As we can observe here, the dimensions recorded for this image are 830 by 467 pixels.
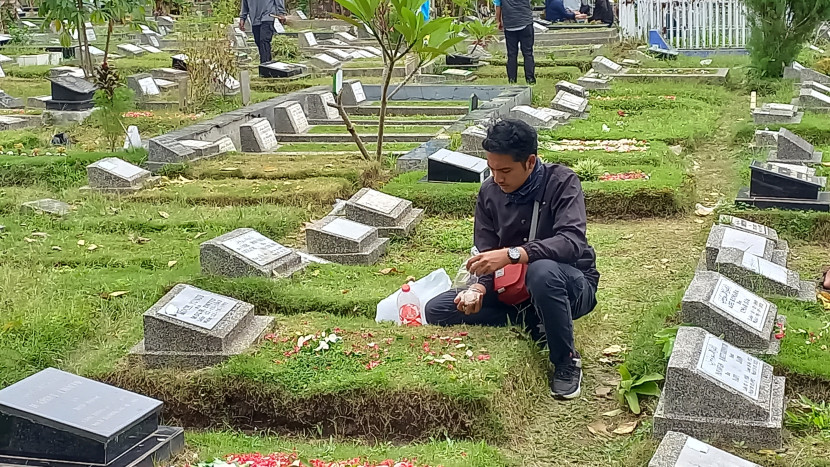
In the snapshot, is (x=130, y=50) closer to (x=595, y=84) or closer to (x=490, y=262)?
(x=595, y=84)

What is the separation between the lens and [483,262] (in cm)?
420

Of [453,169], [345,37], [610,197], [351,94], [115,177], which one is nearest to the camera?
[610,197]

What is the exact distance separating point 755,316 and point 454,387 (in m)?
1.44

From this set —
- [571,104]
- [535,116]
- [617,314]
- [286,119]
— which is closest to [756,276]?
[617,314]

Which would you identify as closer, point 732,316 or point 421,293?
point 732,316

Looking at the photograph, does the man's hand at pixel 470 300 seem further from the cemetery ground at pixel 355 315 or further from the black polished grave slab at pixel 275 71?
the black polished grave slab at pixel 275 71

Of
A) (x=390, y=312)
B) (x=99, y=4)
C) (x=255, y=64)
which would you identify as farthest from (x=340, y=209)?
(x=255, y=64)

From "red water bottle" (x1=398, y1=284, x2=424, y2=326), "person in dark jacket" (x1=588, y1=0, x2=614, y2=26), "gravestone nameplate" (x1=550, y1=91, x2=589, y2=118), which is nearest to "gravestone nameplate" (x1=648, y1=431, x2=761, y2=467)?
"red water bottle" (x1=398, y1=284, x2=424, y2=326)

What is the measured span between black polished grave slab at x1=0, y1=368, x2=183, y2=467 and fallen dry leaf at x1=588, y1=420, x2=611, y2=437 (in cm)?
165

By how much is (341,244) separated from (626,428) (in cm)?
262

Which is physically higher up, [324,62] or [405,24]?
[405,24]

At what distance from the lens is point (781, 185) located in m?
7.00

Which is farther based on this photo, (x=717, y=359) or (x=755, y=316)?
(x=755, y=316)

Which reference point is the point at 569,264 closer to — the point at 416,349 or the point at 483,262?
the point at 483,262
